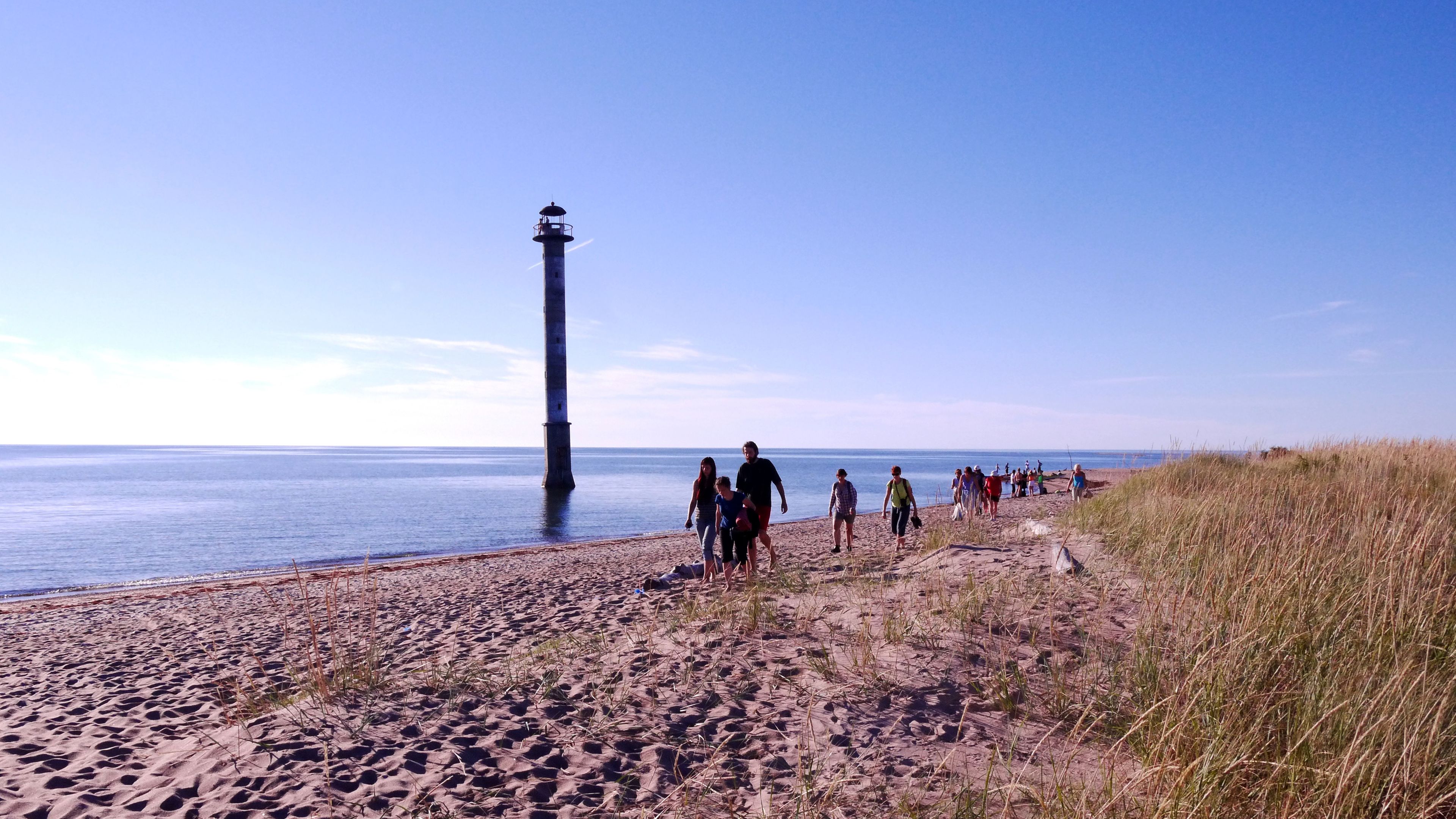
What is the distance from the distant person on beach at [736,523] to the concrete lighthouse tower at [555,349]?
104ft

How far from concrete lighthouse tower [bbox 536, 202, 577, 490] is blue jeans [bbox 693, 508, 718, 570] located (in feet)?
102

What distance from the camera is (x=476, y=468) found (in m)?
114

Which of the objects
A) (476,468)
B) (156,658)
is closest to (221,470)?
(476,468)

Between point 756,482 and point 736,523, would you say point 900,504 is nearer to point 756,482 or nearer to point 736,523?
point 756,482

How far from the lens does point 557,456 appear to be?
42.8m

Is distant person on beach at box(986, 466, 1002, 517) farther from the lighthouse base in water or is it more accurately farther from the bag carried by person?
the lighthouse base in water

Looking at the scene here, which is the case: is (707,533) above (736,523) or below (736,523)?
below

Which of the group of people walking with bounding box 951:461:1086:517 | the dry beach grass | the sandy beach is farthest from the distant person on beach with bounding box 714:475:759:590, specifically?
the group of people walking with bounding box 951:461:1086:517

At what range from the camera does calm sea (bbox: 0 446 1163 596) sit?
853 inches

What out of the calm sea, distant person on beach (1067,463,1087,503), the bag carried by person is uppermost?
the bag carried by person

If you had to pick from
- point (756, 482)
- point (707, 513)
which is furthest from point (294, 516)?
point (756, 482)

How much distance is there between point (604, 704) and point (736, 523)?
16.3 feet

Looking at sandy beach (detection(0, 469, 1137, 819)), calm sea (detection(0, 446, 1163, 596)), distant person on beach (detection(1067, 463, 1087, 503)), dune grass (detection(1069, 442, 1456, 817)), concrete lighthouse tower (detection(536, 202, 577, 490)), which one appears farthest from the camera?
concrete lighthouse tower (detection(536, 202, 577, 490))

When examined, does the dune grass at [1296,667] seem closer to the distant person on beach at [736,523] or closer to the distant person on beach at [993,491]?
the distant person on beach at [736,523]
